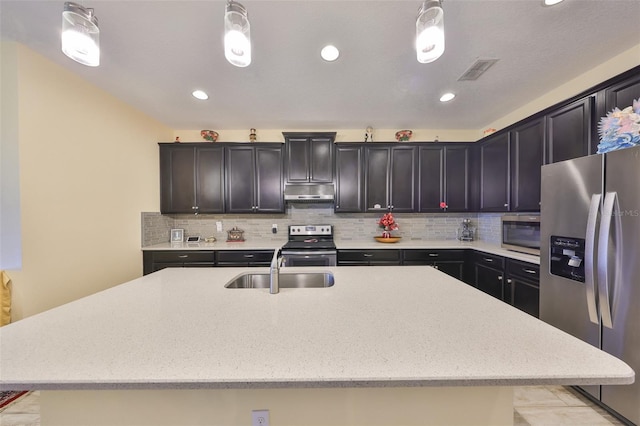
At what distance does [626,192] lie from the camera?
1.47m

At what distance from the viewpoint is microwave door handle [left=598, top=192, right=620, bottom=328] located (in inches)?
59.9

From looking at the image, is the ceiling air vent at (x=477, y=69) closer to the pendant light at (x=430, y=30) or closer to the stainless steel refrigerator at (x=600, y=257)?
the stainless steel refrigerator at (x=600, y=257)

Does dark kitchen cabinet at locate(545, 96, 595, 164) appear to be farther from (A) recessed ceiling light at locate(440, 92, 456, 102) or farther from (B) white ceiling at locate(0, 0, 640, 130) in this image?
(A) recessed ceiling light at locate(440, 92, 456, 102)

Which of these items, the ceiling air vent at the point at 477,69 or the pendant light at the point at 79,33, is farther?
the ceiling air vent at the point at 477,69

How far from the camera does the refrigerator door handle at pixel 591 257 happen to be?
5.21ft

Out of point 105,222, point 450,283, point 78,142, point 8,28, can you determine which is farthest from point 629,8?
point 105,222

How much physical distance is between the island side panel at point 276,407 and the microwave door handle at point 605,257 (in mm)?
1320

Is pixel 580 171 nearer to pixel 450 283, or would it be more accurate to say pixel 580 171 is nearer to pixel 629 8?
pixel 629 8

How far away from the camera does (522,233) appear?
267cm

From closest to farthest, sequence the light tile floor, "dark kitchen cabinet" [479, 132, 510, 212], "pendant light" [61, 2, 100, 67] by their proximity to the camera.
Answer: "pendant light" [61, 2, 100, 67]
the light tile floor
"dark kitchen cabinet" [479, 132, 510, 212]

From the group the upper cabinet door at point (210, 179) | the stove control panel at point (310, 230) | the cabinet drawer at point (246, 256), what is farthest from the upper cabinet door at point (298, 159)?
the cabinet drawer at point (246, 256)

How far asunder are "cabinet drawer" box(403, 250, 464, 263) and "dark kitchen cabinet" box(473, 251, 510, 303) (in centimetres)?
22

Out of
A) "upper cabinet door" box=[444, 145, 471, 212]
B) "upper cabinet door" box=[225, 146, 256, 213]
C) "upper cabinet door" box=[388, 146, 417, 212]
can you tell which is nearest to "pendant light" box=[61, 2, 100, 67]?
"upper cabinet door" box=[225, 146, 256, 213]

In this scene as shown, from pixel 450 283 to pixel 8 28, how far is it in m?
3.42
